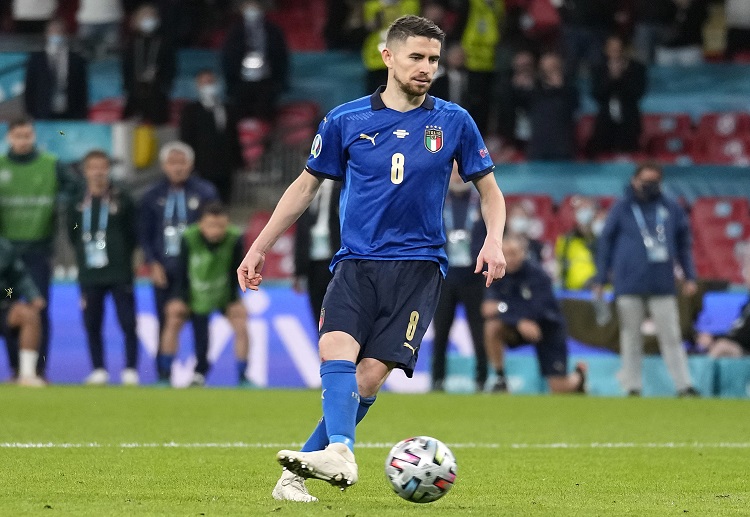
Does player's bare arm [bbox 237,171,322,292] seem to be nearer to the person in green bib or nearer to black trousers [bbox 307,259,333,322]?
black trousers [bbox 307,259,333,322]

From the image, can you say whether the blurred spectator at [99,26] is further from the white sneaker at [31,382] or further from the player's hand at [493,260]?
the player's hand at [493,260]

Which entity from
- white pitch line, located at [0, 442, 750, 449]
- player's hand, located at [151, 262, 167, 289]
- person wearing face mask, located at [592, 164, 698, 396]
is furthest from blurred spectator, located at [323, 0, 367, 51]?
white pitch line, located at [0, 442, 750, 449]

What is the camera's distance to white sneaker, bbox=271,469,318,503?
616cm

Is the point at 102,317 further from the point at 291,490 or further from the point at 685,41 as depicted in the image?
the point at 685,41

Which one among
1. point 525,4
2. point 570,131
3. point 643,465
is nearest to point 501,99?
point 570,131

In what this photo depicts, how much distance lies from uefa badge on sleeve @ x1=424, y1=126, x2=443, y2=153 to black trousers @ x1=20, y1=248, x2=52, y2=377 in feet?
29.7

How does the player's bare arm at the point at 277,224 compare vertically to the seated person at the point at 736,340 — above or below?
above

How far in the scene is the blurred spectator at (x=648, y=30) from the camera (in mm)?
22141

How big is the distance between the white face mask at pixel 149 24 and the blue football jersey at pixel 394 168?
47.5ft

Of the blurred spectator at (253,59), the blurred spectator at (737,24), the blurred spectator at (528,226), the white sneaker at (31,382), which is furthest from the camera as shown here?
the blurred spectator at (737,24)

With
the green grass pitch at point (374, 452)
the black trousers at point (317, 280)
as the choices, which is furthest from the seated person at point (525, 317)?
the black trousers at point (317, 280)

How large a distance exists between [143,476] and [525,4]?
1675 centimetres

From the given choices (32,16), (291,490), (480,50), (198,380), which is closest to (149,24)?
(32,16)

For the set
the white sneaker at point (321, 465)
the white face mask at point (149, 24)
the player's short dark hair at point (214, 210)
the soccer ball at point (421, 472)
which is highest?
the white face mask at point (149, 24)
